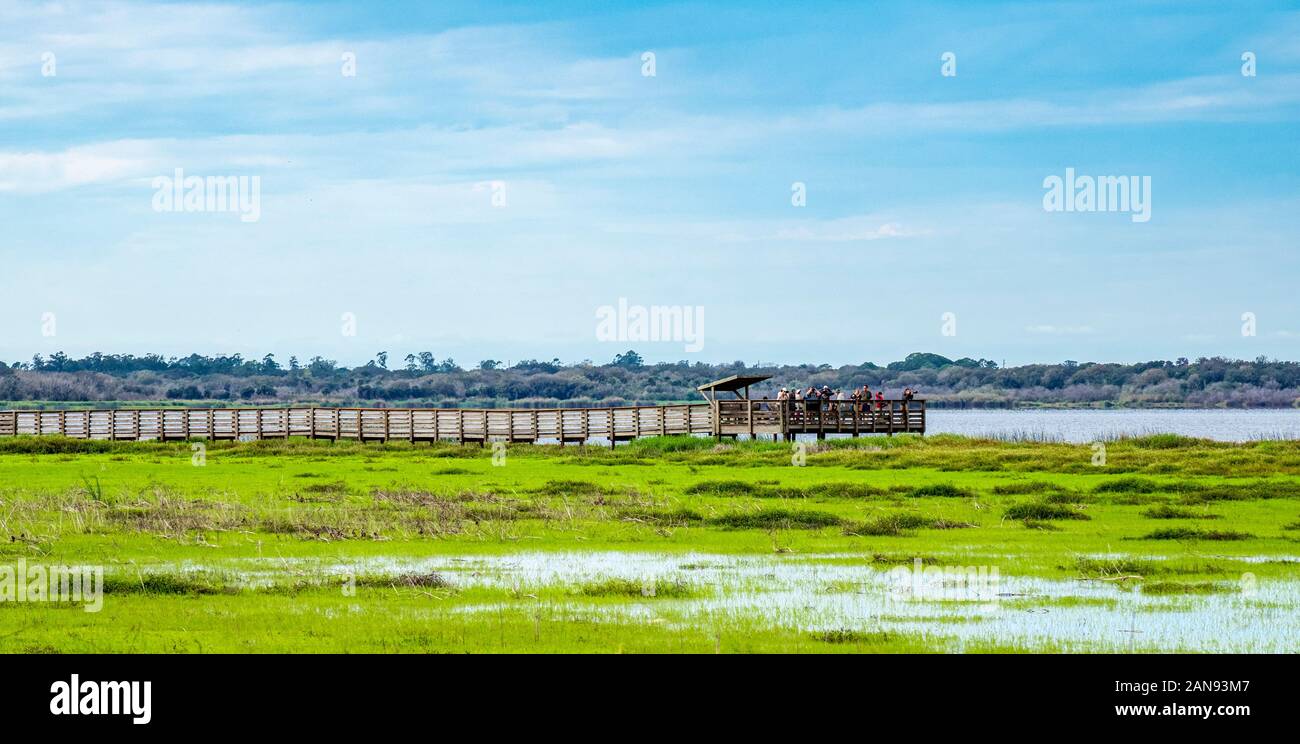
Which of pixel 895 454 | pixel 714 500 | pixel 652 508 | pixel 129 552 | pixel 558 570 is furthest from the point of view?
pixel 895 454

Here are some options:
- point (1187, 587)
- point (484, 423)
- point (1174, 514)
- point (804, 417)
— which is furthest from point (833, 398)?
point (1187, 587)

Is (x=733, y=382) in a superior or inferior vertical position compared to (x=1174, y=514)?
superior

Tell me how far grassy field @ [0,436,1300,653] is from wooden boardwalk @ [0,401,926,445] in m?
21.9

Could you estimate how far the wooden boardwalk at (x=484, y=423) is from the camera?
241 feet

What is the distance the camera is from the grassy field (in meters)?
17.9

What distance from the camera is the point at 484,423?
79.6 meters

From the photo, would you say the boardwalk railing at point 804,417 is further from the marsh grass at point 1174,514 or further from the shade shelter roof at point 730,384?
the marsh grass at point 1174,514

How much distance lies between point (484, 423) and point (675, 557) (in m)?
54.3

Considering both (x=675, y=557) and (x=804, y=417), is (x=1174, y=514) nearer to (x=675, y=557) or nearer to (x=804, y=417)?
(x=675, y=557)

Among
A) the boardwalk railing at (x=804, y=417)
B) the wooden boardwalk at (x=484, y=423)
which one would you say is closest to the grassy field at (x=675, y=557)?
the boardwalk railing at (x=804, y=417)
